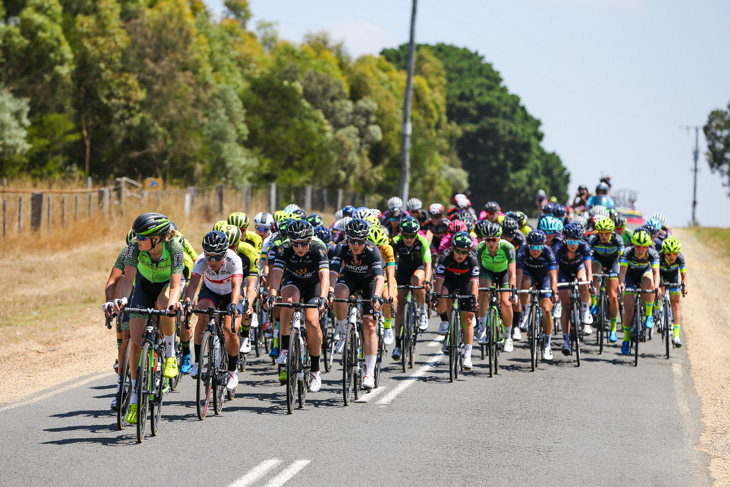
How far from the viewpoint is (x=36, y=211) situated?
2670cm

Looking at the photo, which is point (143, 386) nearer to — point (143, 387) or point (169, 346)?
point (143, 387)

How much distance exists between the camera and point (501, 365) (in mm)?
14547

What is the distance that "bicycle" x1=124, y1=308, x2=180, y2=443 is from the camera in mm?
8578

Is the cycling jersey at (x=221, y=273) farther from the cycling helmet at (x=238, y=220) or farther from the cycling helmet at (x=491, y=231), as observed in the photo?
the cycling helmet at (x=491, y=231)

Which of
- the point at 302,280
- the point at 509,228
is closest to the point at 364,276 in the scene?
the point at 302,280

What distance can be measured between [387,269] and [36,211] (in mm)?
17486

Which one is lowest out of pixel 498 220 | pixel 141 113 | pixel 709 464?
pixel 709 464

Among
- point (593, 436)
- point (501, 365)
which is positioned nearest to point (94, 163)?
point (501, 365)

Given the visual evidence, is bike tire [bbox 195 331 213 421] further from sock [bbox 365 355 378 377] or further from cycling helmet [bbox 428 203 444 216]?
cycling helmet [bbox 428 203 444 216]

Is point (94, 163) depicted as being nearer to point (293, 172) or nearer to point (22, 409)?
point (293, 172)

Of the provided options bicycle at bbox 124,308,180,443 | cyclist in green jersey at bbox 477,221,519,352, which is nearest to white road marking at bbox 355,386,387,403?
cyclist in green jersey at bbox 477,221,519,352

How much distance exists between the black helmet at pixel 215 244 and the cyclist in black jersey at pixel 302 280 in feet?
3.17

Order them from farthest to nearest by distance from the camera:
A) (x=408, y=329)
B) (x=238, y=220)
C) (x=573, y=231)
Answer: (x=573, y=231) < (x=408, y=329) < (x=238, y=220)

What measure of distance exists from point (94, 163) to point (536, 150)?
85.0 meters
